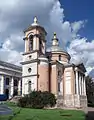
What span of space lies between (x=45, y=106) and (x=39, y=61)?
10635 millimetres

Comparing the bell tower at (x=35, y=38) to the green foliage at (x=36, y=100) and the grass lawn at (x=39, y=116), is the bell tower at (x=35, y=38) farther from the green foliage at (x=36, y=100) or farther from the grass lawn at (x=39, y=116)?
the grass lawn at (x=39, y=116)

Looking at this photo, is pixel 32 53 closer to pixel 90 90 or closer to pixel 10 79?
pixel 90 90

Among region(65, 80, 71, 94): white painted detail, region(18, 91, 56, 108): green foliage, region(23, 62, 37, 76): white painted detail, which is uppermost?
region(23, 62, 37, 76): white painted detail

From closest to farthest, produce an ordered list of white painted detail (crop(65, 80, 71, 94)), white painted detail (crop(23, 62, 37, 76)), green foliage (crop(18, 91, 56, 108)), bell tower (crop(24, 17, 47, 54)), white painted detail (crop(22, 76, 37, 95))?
green foliage (crop(18, 91, 56, 108)), white painted detail (crop(22, 76, 37, 95)), white painted detail (crop(23, 62, 37, 76)), bell tower (crop(24, 17, 47, 54)), white painted detail (crop(65, 80, 71, 94))

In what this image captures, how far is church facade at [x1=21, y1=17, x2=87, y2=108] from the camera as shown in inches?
1806

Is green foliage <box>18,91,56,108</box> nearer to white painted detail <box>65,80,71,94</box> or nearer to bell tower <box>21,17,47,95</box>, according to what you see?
bell tower <box>21,17,47,95</box>

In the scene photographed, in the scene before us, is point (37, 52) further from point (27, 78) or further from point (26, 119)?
point (26, 119)

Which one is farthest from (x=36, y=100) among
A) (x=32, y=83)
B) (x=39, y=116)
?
(x=39, y=116)

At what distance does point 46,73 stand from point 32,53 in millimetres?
5485

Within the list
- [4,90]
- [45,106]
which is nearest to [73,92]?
[45,106]

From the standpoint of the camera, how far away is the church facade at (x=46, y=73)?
4588 centimetres

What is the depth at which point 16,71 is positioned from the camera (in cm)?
7256

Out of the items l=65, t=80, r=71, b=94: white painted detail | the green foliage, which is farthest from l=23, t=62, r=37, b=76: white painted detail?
l=65, t=80, r=71, b=94: white painted detail

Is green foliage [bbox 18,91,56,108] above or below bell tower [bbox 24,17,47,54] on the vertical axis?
below
